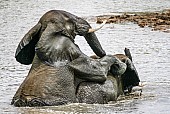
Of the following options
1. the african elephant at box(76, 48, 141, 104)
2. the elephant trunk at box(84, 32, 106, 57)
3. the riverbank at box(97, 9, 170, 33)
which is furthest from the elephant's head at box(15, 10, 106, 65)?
the riverbank at box(97, 9, 170, 33)

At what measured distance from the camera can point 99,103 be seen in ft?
38.4

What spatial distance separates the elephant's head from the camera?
1154 cm

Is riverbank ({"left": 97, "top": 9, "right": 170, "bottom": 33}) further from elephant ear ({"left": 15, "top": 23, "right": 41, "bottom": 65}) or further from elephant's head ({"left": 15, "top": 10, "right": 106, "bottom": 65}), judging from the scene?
elephant ear ({"left": 15, "top": 23, "right": 41, "bottom": 65})

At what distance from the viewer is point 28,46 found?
38.6 feet

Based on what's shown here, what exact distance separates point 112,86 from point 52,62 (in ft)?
4.21

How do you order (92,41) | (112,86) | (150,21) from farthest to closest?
(150,21)
(92,41)
(112,86)

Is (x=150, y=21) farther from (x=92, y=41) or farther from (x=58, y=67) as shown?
(x=58, y=67)

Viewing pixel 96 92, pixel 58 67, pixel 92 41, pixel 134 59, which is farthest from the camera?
pixel 134 59

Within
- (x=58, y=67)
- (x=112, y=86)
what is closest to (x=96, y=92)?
(x=112, y=86)

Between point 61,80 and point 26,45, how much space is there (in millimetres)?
972

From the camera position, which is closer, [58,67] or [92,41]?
[58,67]

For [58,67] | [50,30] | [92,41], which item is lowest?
[58,67]

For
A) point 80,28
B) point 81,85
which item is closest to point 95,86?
point 81,85

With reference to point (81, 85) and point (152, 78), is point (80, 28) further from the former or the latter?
point (152, 78)
